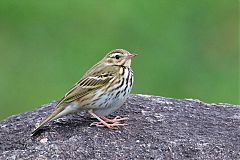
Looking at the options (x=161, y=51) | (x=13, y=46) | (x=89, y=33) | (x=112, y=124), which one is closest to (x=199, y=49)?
(x=161, y=51)

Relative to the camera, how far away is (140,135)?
10594 millimetres

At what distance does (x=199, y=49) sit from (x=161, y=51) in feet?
2.91

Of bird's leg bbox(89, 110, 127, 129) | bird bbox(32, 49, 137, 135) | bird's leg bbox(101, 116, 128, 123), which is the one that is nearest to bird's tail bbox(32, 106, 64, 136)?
bird bbox(32, 49, 137, 135)

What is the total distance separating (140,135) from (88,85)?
0.92 m

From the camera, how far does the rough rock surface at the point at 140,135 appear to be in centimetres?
1015

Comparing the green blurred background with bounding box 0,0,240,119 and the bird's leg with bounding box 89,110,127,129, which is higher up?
the green blurred background with bounding box 0,0,240,119

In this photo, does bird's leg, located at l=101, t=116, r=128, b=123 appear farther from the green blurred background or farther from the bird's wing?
the green blurred background

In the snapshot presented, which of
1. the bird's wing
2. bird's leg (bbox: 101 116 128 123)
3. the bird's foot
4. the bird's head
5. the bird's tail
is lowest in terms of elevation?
the bird's tail

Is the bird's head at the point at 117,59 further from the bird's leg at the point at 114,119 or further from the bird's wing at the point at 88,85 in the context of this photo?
the bird's leg at the point at 114,119

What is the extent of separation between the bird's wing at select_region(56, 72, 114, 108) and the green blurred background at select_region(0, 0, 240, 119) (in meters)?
5.27

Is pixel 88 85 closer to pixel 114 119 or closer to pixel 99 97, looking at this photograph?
pixel 99 97

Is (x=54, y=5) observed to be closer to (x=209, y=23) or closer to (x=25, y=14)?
(x=25, y=14)

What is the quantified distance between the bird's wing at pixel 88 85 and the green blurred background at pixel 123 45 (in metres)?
5.27

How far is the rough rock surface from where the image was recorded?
33.3 ft
